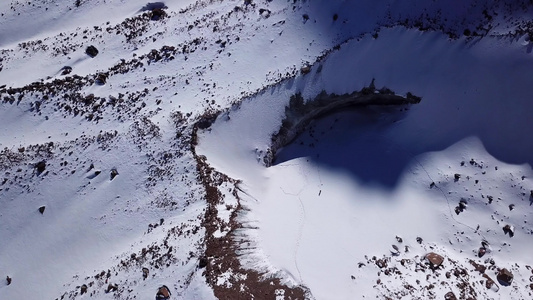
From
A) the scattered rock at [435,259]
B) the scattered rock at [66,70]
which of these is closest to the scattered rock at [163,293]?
the scattered rock at [435,259]

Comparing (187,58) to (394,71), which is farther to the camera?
(187,58)

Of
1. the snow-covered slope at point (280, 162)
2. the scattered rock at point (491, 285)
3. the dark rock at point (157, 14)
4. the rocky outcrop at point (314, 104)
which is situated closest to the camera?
the scattered rock at point (491, 285)

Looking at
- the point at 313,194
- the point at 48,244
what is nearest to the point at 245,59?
the point at 313,194

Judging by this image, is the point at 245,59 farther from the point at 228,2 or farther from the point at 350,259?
the point at 350,259

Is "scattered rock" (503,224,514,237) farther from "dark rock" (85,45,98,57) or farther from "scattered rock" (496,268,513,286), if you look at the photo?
"dark rock" (85,45,98,57)

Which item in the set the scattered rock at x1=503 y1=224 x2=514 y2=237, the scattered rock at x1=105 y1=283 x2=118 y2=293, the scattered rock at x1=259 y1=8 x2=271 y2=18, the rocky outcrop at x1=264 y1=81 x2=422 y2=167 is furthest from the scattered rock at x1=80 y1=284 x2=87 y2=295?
the scattered rock at x1=503 y1=224 x2=514 y2=237

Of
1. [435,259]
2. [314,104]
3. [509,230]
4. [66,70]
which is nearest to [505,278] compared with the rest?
[509,230]

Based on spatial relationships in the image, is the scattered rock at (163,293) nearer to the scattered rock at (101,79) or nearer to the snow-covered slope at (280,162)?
the snow-covered slope at (280,162)
